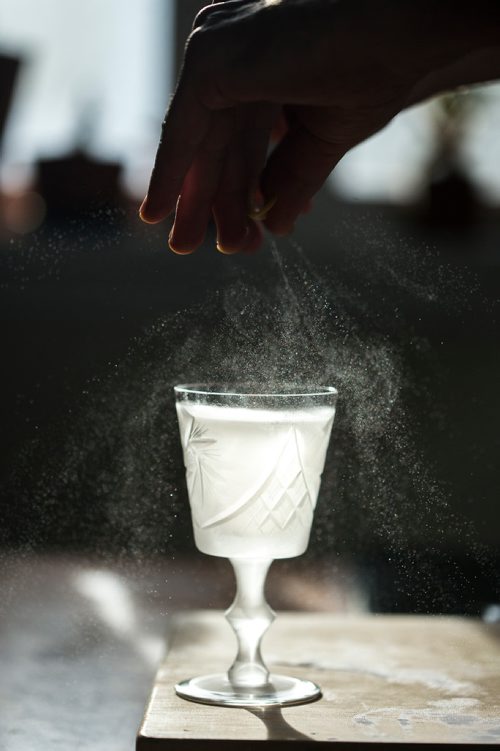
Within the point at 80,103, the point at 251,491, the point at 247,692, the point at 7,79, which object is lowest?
the point at 247,692

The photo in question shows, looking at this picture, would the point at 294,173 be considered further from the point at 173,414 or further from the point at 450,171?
the point at 450,171

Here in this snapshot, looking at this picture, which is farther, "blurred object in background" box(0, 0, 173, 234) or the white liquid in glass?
"blurred object in background" box(0, 0, 173, 234)

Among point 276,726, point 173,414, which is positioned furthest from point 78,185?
point 276,726

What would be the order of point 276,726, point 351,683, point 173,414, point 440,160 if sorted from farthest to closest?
point 440,160
point 173,414
point 351,683
point 276,726

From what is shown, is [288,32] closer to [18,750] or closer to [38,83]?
[18,750]

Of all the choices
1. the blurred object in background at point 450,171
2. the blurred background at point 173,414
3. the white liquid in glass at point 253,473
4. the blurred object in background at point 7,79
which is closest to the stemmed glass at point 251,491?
the white liquid in glass at point 253,473

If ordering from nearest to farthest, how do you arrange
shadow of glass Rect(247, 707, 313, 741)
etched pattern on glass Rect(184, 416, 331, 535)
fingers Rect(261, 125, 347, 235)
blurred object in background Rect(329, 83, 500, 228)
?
shadow of glass Rect(247, 707, 313, 741) < etched pattern on glass Rect(184, 416, 331, 535) < fingers Rect(261, 125, 347, 235) < blurred object in background Rect(329, 83, 500, 228)

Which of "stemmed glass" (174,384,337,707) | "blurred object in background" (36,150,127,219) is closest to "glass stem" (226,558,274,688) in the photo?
"stemmed glass" (174,384,337,707)

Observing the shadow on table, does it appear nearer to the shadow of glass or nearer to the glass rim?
the shadow of glass
